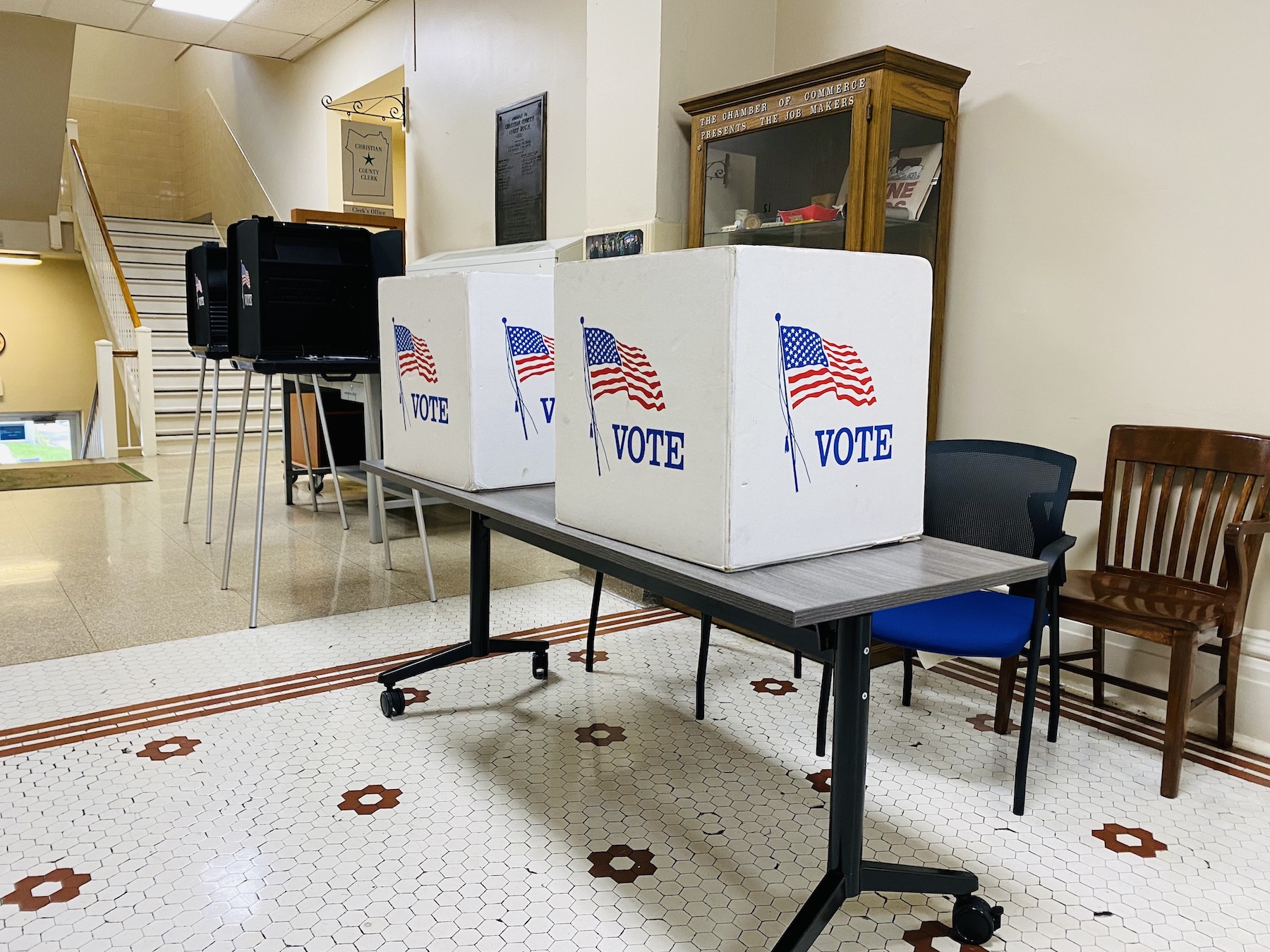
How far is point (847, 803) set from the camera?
143cm

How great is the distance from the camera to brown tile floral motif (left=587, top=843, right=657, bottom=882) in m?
1.71

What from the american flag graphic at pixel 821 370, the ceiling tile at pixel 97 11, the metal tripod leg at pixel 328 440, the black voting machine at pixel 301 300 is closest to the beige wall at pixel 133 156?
the ceiling tile at pixel 97 11

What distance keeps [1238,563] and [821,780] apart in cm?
107

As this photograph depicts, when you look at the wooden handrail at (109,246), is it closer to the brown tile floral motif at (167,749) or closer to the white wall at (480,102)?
the white wall at (480,102)

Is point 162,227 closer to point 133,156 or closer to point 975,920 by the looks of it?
point 133,156

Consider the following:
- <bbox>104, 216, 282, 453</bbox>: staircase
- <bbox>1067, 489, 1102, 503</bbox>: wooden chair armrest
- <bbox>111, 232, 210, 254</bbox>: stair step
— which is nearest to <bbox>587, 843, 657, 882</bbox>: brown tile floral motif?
<bbox>1067, 489, 1102, 503</bbox>: wooden chair armrest

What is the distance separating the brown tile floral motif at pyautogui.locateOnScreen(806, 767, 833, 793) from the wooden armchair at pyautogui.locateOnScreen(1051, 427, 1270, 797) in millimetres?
713

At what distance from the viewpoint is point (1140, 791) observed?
2.06 meters

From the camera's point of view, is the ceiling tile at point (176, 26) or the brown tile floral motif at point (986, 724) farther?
the ceiling tile at point (176, 26)

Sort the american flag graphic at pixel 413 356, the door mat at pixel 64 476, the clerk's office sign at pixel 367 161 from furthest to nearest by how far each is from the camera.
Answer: the clerk's office sign at pixel 367 161, the door mat at pixel 64 476, the american flag graphic at pixel 413 356

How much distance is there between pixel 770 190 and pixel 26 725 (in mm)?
2621

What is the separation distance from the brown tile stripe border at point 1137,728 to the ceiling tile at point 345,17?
613 centimetres

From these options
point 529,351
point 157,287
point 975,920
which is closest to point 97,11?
point 157,287

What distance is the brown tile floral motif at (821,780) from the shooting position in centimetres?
205
